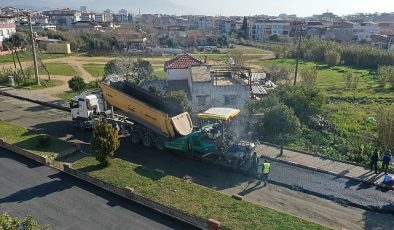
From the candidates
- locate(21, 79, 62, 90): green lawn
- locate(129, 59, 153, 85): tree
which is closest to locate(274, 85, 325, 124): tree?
locate(129, 59, 153, 85): tree

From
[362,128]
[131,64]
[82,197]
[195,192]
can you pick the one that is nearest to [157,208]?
[195,192]

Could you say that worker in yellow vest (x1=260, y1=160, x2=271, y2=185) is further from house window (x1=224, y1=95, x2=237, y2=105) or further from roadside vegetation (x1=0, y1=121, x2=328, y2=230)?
house window (x1=224, y1=95, x2=237, y2=105)

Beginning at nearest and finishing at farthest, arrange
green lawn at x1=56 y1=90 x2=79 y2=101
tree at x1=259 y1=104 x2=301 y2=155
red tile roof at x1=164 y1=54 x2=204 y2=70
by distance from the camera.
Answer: tree at x1=259 y1=104 x2=301 y2=155 < green lawn at x1=56 y1=90 x2=79 y2=101 < red tile roof at x1=164 y1=54 x2=204 y2=70

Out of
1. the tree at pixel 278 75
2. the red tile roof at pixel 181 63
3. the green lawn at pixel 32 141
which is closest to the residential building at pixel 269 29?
the tree at pixel 278 75

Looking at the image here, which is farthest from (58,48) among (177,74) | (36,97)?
(177,74)

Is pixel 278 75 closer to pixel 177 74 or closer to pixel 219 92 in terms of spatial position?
pixel 177 74

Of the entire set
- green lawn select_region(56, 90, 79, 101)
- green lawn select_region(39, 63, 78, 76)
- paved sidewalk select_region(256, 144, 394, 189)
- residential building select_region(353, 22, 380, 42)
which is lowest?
paved sidewalk select_region(256, 144, 394, 189)
